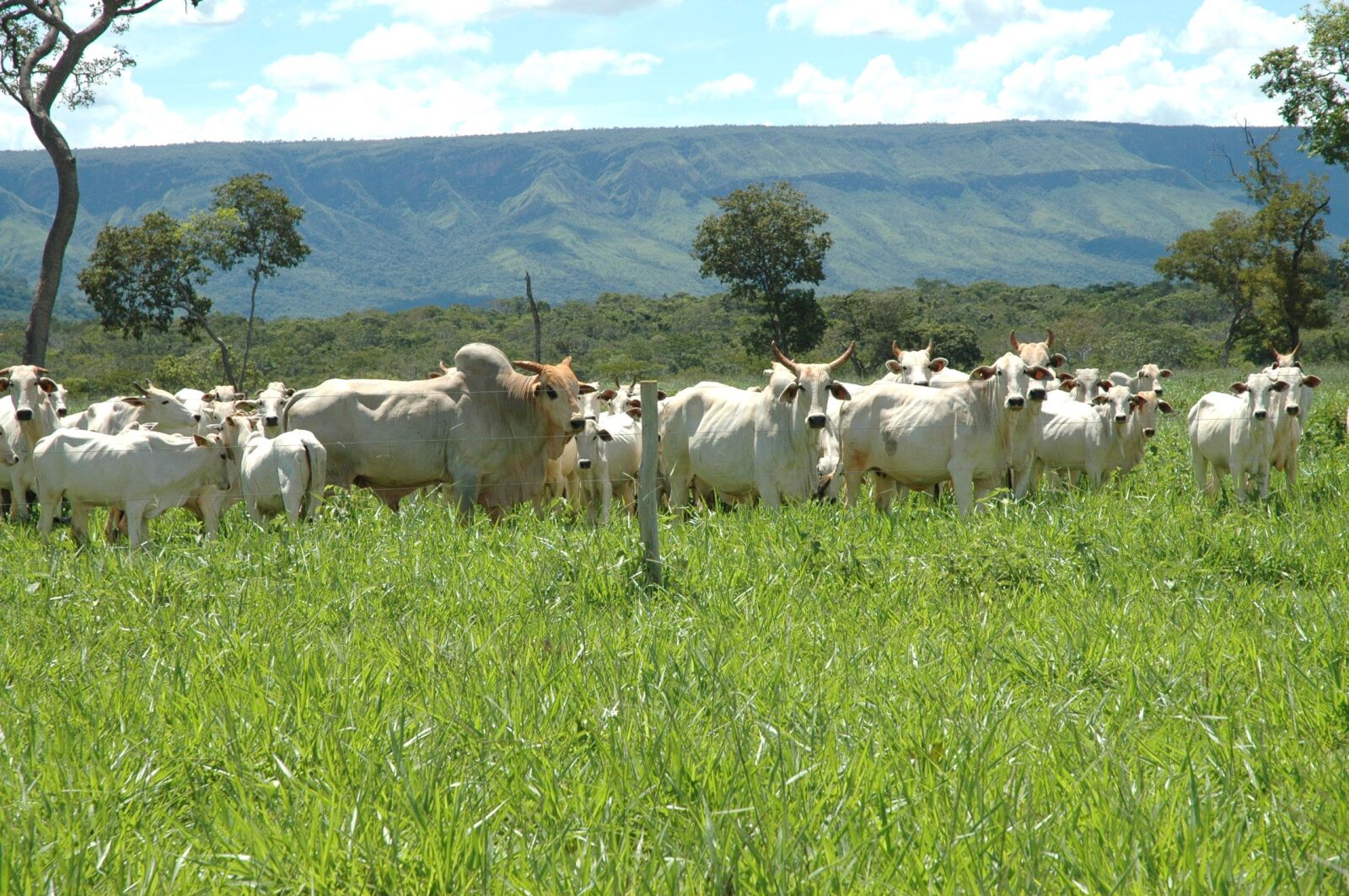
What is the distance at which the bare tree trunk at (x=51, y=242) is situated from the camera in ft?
55.9

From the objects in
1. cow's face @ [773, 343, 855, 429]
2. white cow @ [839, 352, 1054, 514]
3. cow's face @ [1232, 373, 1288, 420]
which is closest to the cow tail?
cow's face @ [773, 343, 855, 429]

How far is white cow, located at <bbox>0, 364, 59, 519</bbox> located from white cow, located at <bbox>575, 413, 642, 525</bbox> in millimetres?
4872

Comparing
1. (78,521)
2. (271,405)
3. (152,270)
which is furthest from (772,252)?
(78,521)

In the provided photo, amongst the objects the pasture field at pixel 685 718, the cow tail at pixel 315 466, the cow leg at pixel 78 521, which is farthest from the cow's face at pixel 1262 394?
the cow leg at pixel 78 521

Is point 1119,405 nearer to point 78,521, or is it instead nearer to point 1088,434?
point 1088,434

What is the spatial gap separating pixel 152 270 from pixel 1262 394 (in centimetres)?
3305

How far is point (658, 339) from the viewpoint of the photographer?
6162cm

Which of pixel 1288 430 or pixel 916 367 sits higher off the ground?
pixel 916 367

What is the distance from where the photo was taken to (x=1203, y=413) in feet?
37.0

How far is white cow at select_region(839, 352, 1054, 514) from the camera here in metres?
10.3

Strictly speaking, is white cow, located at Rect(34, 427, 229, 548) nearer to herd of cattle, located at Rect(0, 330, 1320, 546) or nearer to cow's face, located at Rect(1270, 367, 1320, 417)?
herd of cattle, located at Rect(0, 330, 1320, 546)

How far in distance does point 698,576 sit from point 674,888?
3405 millimetres

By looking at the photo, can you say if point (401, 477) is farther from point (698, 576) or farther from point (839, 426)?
point (698, 576)

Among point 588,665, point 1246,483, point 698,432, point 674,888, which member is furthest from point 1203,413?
point 674,888
